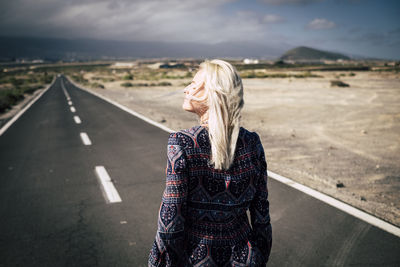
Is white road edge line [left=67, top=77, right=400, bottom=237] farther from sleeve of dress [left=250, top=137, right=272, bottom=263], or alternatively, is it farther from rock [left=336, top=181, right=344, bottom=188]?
sleeve of dress [left=250, top=137, right=272, bottom=263]

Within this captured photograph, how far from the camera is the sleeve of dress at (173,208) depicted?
153cm

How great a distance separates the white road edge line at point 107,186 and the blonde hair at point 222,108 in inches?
159

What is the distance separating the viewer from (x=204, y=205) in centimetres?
162

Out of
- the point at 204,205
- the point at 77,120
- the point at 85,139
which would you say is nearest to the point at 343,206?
the point at 204,205

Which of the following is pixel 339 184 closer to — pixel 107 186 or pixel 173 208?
pixel 107 186

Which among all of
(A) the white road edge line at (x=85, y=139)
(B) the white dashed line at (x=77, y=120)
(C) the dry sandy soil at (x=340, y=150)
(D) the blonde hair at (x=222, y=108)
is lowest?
A: (B) the white dashed line at (x=77, y=120)

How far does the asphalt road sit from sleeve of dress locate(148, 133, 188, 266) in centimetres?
207

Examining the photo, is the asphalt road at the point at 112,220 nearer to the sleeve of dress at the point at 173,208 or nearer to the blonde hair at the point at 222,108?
the sleeve of dress at the point at 173,208

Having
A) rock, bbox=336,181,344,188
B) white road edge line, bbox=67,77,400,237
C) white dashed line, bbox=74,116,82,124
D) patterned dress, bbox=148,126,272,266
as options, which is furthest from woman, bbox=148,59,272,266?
white dashed line, bbox=74,116,82,124

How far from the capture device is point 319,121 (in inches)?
Result: 506

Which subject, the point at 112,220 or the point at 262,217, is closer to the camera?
the point at 262,217

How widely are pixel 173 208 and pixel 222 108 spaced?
22.7 inches

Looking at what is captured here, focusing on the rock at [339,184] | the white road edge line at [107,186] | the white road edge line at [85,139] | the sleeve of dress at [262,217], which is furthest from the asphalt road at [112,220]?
the sleeve of dress at [262,217]

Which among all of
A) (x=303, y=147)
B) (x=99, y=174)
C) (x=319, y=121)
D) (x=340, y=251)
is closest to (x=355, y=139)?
(x=303, y=147)
